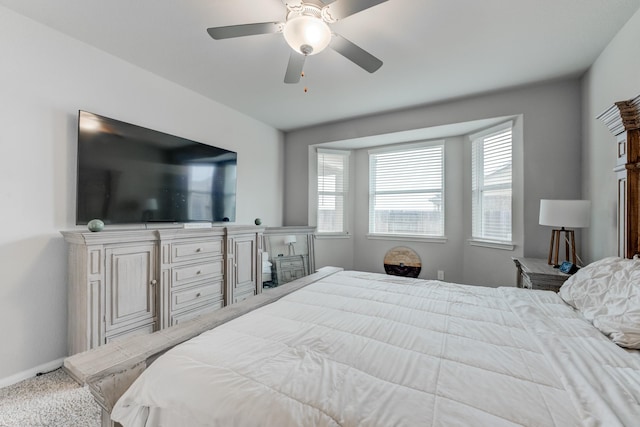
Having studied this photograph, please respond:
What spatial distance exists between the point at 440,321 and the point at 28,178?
9.83 feet

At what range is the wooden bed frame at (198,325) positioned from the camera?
0.97 metres

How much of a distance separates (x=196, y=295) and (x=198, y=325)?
145 cm

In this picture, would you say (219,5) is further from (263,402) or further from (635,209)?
(635,209)

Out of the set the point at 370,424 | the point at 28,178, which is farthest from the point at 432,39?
the point at 28,178

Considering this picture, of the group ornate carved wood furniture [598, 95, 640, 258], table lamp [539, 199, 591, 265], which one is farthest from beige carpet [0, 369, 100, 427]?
table lamp [539, 199, 591, 265]

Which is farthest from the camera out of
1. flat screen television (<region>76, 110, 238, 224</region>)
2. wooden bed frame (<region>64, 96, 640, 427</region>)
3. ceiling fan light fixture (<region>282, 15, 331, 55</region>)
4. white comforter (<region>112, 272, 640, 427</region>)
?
flat screen television (<region>76, 110, 238, 224</region>)

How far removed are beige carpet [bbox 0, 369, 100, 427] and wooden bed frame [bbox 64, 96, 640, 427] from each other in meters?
0.34

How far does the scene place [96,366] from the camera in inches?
38.5

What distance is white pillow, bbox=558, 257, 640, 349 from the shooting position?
3.55 feet

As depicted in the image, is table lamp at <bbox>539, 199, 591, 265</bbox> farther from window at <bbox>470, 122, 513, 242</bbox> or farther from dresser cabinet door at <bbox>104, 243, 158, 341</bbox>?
dresser cabinet door at <bbox>104, 243, 158, 341</bbox>

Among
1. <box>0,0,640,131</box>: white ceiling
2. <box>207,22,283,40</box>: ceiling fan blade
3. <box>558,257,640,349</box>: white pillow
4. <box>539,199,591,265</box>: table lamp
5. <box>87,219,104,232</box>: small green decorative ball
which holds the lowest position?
<box>558,257,640,349</box>: white pillow

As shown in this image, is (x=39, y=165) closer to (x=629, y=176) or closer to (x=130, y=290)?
(x=130, y=290)

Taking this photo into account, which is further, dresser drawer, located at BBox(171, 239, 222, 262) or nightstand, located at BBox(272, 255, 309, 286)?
nightstand, located at BBox(272, 255, 309, 286)

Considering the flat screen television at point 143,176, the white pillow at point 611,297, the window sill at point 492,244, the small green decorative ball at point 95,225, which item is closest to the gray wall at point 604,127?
the window sill at point 492,244
